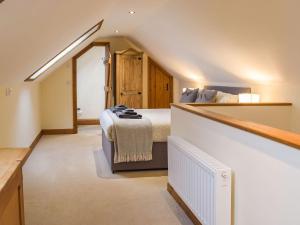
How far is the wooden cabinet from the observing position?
1726 millimetres

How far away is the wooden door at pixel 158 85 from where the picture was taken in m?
8.23

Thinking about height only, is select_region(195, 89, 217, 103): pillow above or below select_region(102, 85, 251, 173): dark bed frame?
above

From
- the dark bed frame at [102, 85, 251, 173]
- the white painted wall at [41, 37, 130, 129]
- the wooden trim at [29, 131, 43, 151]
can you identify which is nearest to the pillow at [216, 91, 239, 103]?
the dark bed frame at [102, 85, 251, 173]

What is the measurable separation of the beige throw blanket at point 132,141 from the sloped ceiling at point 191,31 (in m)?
1.29

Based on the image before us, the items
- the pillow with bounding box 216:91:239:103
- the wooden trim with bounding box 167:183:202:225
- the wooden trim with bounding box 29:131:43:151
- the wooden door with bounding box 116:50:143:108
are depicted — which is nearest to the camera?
the wooden trim with bounding box 167:183:202:225

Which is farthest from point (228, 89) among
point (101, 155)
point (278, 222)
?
point (278, 222)

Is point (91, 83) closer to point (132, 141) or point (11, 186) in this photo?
point (132, 141)

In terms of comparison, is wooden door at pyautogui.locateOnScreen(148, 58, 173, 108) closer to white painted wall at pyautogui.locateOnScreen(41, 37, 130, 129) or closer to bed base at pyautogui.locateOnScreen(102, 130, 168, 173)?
white painted wall at pyautogui.locateOnScreen(41, 37, 130, 129)

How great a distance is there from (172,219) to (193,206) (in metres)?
0.39

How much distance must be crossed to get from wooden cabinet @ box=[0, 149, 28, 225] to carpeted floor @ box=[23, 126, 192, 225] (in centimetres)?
105

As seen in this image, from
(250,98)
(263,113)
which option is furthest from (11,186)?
(250,98)

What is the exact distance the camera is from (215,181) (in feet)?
7.78

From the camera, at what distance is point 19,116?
16.5 ft

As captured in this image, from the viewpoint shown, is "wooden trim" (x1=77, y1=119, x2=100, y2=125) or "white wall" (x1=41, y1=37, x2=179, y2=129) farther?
"wooden trim" (x1=77, y1=119, x2=100, y2=125)
